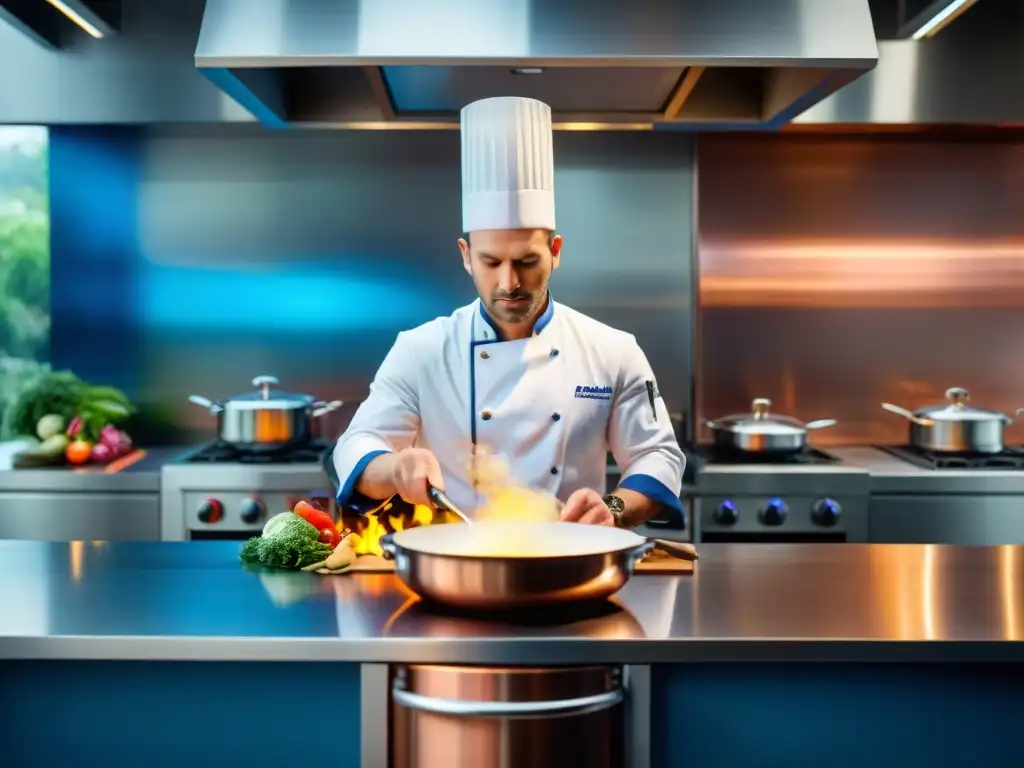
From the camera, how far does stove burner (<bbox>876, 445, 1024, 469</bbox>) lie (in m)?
3.60

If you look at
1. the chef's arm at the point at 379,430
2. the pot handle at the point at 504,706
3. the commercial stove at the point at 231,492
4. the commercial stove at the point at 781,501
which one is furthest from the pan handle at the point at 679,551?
the commercial stove at the point at 231,492

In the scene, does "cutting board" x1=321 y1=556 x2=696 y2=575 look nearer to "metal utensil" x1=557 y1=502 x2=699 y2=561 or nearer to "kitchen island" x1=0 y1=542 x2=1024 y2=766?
"metal utensil" x1=557 y1=502 x2=699 y2=561

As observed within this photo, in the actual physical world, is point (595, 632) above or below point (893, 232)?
below

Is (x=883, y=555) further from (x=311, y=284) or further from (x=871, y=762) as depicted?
(x=311, y=284)

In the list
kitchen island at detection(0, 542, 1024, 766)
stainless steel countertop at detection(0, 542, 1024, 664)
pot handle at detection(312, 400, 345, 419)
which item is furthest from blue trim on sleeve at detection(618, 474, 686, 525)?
pot handle at detection(312, 400, 345, 419)

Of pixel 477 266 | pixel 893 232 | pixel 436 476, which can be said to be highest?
pixel 893 232

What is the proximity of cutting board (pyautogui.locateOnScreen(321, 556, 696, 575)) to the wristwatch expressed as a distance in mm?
167

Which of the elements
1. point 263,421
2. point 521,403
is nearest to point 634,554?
point 521,403

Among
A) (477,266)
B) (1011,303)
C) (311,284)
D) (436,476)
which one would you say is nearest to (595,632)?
(436,476)

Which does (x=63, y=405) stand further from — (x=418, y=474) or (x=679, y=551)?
(x=679, y=551)

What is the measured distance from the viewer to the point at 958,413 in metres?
3.70

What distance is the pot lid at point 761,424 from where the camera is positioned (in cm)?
360

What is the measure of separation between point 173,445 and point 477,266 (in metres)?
2.14

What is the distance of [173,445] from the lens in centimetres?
416
